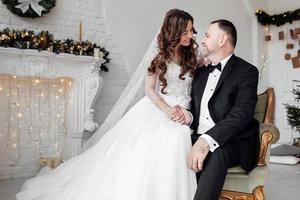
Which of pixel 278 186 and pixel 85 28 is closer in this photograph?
pixel 278 186

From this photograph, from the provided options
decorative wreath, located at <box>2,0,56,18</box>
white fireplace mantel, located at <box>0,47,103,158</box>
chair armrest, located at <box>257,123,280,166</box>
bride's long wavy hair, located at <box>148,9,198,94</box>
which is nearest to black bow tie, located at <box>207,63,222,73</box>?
bride's long wavy hair, located at <box>148,9,198,94</box>

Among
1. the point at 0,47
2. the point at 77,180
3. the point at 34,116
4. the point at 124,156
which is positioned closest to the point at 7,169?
the point at 34,116

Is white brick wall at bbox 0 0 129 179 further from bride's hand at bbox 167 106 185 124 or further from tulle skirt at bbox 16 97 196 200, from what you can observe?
bride's hand at bbox 167 106 185 124

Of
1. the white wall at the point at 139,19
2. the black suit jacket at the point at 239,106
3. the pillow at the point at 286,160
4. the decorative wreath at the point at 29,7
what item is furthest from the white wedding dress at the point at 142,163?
the pillow at the point at 286,160

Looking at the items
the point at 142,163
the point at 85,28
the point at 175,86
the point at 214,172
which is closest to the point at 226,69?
the point at 175,86

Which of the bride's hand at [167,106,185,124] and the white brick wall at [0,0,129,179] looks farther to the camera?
the white brick wall at [0,0,129,179]

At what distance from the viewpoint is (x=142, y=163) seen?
1.79 m

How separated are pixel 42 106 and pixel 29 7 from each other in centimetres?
110

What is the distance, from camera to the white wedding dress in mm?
1743

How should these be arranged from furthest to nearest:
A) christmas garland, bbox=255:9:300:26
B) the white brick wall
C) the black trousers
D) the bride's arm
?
christmas garland, bbox=255:9:300:26
the white brick wall
the bride's arm
the black trousers

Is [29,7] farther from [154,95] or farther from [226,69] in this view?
[226,69]

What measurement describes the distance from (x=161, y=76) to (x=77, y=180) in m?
0.95

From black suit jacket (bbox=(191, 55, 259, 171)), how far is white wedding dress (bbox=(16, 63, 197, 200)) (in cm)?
23

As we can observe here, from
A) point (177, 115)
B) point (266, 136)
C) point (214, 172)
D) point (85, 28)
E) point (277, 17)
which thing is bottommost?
point (214, 172)
